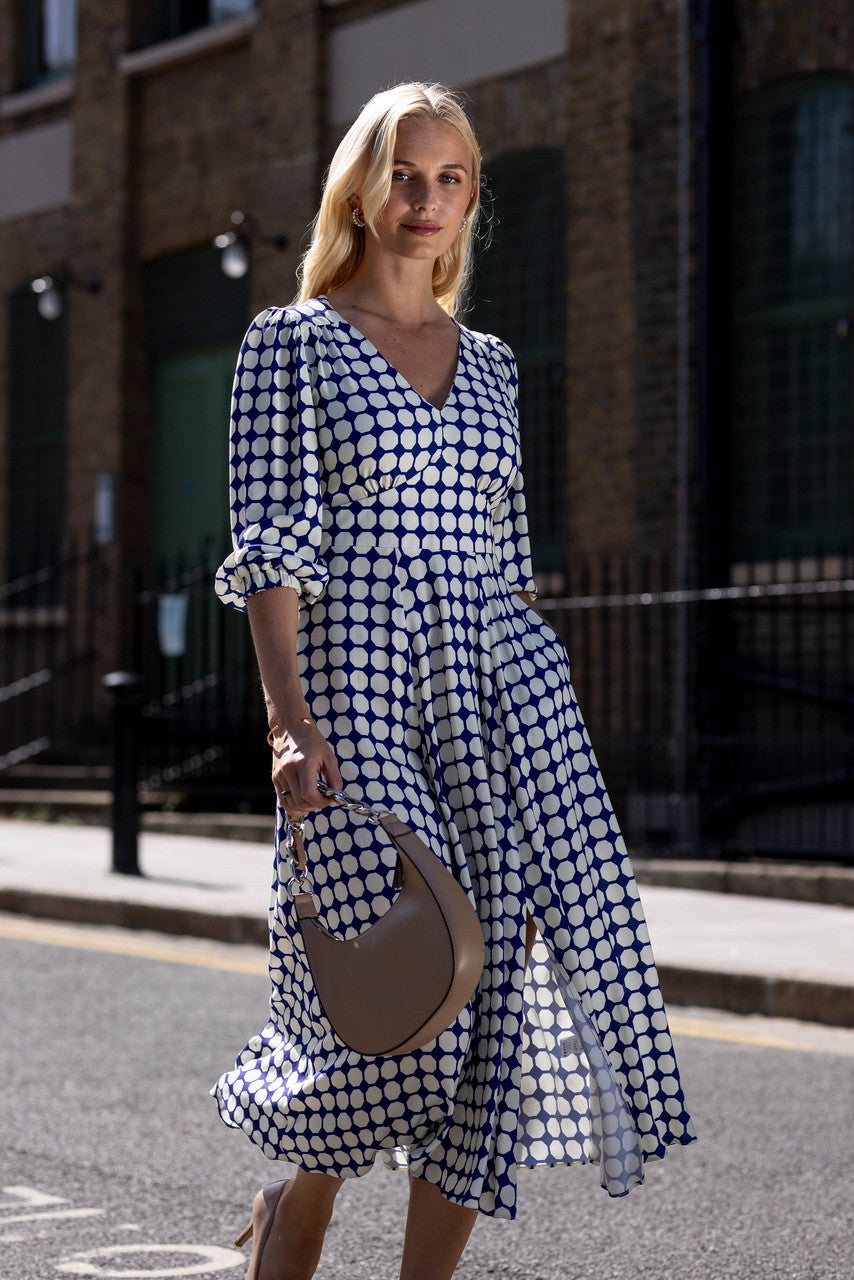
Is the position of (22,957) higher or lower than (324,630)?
lower

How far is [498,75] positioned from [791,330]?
10.2 feet

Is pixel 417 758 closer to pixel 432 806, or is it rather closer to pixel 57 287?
pixel 432 806

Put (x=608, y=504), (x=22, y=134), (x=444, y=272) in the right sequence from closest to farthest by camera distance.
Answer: (x=444, y=272)
(x=608, y=504)
(x=22, y=134)

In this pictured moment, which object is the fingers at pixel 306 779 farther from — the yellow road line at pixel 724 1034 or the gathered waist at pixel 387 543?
the yellow road line at pixel 724 1034

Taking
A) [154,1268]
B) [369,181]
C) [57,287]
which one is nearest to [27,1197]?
[154,1268]

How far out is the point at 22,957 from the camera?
Result: 27.2 ft

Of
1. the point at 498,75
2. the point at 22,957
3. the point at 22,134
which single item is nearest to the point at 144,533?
the point at 22,134

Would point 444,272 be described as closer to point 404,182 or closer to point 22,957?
point 404,182

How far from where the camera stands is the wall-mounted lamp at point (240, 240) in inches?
591

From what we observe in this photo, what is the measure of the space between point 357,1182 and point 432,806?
2108mm

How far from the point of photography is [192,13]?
55.3 ft

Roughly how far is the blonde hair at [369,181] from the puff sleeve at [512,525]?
0.70 ft

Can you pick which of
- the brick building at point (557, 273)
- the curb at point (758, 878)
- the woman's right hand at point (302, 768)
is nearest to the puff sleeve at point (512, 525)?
the woman's right hand at point (302, 768)

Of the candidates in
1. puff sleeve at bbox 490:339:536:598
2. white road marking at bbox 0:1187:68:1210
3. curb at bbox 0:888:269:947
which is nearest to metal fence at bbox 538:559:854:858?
curb at bbox 0:888:269:947
